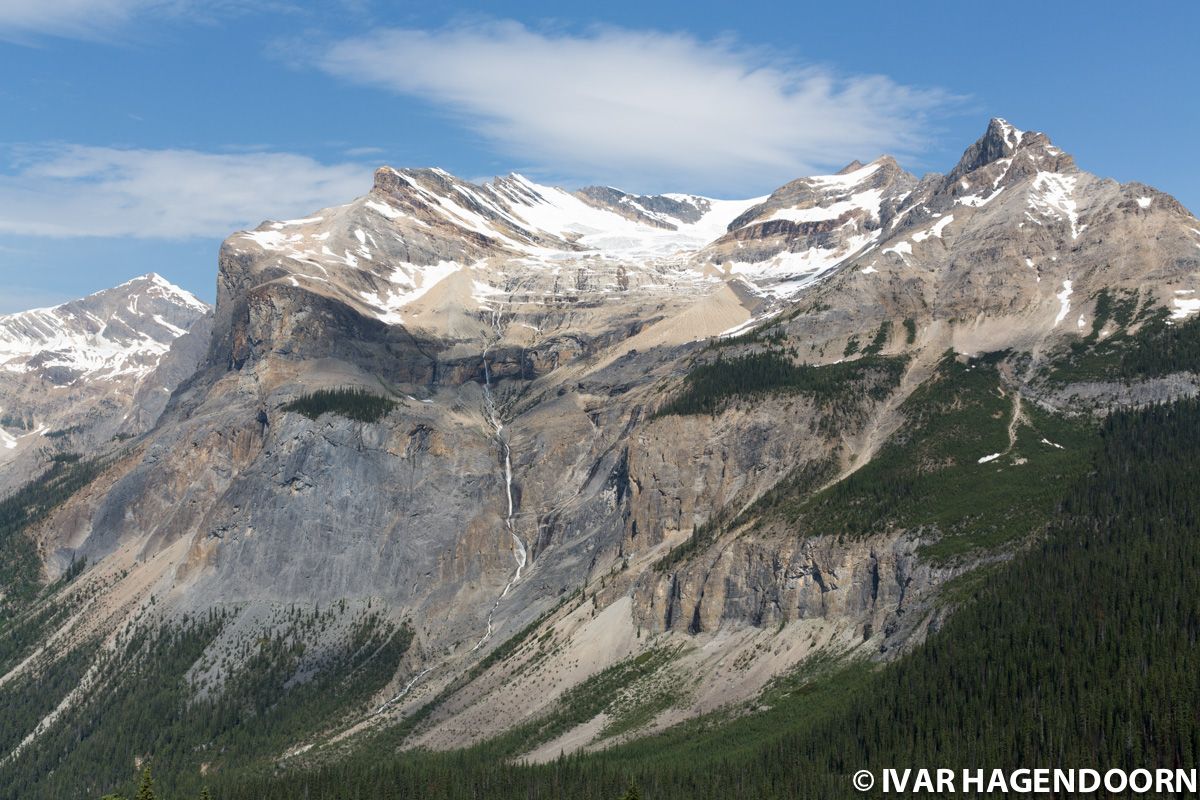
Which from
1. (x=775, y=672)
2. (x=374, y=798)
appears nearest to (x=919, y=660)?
(x=775, y=672)

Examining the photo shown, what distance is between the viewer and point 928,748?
149375mm

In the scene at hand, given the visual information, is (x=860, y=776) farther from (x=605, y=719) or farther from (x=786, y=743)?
(x=605, y=719)

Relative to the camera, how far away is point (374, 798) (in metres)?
168

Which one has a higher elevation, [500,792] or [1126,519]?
[1126,519]

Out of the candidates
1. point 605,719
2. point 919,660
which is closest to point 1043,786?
point 919,660

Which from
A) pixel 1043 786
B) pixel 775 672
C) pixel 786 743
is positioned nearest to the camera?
pixel 1043 786

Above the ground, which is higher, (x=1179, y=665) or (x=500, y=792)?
(x=1179, y=665)

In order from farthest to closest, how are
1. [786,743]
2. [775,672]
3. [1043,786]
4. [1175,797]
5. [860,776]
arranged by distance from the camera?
[775,672], [786,743], [860,776], [1043,786], [1175,797]

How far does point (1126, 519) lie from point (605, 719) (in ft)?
247

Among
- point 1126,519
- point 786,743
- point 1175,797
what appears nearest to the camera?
point 1175,797

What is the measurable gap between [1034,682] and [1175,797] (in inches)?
1061

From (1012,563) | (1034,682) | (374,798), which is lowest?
(374,798)

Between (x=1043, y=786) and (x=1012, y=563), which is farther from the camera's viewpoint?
(x=1012, y=563)

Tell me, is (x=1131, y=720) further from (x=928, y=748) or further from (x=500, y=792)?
(x=500, y=792)
